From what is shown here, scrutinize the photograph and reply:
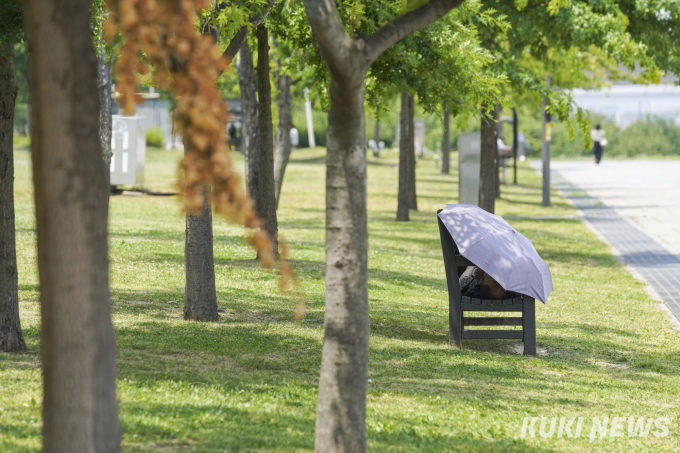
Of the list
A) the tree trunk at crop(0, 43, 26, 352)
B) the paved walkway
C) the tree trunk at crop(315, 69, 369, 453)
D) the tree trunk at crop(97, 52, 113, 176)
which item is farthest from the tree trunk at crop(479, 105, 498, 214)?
the tree trunk at crop(315, 69, 369, 453)

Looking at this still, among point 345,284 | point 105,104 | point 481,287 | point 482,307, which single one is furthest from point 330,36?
point 105,104

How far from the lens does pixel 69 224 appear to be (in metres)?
3.38

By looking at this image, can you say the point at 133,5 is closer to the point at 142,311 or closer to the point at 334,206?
the point at 334,206

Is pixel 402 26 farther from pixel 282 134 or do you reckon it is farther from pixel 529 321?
pixel 282 134

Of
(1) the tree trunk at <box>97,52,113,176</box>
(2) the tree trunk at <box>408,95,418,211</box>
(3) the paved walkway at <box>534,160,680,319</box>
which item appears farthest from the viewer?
(2) the tree trunk at <box>408,95,418,211</box>

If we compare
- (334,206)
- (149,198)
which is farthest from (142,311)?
(149,198)

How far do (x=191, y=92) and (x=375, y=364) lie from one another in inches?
172

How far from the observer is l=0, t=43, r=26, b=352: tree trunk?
20.9ft

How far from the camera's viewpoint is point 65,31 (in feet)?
11.0

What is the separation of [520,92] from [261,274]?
7.47m

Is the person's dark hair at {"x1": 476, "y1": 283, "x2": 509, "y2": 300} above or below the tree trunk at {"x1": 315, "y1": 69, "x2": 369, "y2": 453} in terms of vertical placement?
below

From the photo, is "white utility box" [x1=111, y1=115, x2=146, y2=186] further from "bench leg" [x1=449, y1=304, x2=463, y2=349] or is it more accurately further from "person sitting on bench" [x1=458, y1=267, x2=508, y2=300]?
"bench leg" [x1=449, y1=304, x2=463, y2=349]

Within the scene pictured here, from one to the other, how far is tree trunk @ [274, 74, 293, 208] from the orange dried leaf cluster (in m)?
15.7

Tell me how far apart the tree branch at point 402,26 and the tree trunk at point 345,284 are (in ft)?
0.63
